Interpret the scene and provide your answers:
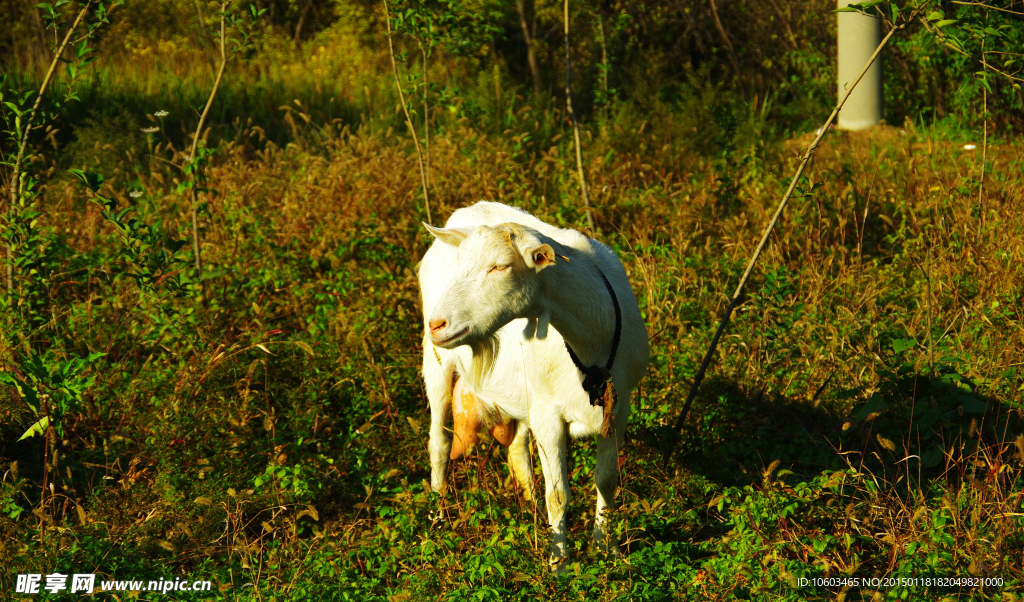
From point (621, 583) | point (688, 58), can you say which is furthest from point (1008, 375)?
point (688, 58)

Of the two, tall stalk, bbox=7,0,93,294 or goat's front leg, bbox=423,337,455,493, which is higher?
tall stalk, bbox=7,0,93,294

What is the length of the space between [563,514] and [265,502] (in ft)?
5.53

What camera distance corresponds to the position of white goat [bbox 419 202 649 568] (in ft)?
10.6

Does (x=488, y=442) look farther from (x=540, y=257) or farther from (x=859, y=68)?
(x=859, y=68)

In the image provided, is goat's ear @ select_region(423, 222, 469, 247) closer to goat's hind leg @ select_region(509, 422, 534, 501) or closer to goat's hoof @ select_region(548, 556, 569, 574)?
goat's hind leg @ select_region(509, 422, 534, 501)

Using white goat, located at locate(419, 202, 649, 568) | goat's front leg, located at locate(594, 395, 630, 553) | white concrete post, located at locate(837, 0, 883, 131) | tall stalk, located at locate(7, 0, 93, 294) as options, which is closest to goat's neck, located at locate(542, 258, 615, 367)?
white goat, located at locate(419, 202, 649, 568)

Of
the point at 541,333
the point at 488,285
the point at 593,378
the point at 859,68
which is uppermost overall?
the point at 488,285

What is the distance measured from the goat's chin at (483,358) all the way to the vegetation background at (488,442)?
0.69 metres

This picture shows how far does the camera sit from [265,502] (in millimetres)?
4391

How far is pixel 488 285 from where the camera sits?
10.6 ft

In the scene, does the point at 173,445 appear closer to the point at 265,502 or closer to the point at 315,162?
the point at 265,502

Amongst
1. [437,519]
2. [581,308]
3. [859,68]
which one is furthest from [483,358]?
[859,68]

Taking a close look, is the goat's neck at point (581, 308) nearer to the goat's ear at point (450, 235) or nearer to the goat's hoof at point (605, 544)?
the goat's ear at point (450, 235)

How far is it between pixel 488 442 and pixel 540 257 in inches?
79.7
